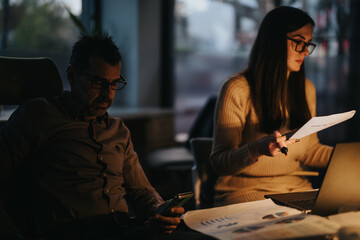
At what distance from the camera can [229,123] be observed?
1604 millimetres

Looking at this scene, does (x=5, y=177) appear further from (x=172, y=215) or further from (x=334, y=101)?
(x=334, y=101)

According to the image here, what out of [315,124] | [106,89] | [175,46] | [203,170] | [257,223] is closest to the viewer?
[257,223]

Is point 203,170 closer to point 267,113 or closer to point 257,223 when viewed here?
point 267,113

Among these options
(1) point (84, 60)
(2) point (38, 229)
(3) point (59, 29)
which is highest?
(3) point (59, 29)

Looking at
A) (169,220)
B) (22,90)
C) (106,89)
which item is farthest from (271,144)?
(22,90)

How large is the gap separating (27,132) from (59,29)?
259 cm

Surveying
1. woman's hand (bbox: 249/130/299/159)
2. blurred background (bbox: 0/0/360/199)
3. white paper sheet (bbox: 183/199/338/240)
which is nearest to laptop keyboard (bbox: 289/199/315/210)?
white paper sheet (bbox: 183/199/338/240)

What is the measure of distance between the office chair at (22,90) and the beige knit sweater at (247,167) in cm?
64

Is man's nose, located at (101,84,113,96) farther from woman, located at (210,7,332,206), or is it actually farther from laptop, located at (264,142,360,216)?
laptop, located at (264,142,360,216)

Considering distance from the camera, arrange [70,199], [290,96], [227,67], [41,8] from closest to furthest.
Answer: [70,199] < [290,96] < [41,8] < [227,67]

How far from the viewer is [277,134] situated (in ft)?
4.20

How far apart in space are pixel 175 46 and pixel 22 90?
297 centimetres

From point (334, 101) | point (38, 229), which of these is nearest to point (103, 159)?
point (38, 229)

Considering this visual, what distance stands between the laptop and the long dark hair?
1.87ft
